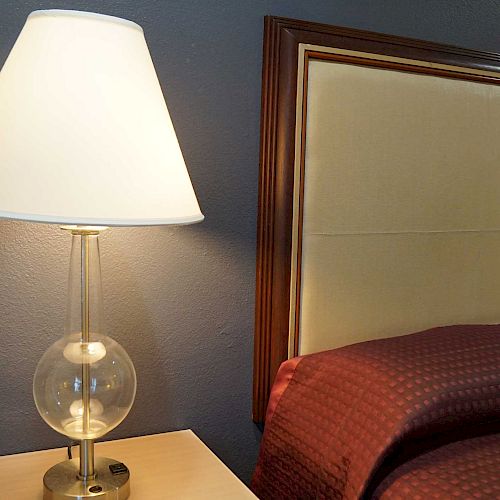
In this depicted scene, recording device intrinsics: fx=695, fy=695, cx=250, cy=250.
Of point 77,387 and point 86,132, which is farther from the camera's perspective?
point 77,387

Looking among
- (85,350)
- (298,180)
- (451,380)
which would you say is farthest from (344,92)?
(85,350)

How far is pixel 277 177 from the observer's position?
1.36 m

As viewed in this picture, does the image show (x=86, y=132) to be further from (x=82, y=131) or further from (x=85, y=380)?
(x=85, y=380)

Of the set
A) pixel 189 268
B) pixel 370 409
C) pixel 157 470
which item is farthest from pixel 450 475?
pixel 189 268

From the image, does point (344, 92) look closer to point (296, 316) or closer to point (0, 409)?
point (296, 316)

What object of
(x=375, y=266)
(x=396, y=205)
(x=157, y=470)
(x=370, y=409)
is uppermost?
(x=396, y=205)

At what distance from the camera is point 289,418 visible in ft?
4.17

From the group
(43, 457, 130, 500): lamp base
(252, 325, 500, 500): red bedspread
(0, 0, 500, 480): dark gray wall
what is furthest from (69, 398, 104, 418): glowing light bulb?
(252, 325, 500, 500): red bedspread

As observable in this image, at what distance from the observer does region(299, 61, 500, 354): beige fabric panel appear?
140 cm

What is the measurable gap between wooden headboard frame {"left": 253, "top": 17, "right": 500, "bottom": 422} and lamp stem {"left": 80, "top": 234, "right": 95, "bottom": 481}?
427mm

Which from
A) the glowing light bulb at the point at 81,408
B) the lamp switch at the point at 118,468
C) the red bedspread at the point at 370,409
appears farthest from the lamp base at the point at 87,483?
the red bedspread at the point at 370,409

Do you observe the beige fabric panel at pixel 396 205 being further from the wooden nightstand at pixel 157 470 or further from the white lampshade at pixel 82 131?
the white lampshade at pixel 82 131

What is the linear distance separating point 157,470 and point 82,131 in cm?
61

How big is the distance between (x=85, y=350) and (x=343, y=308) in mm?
607
